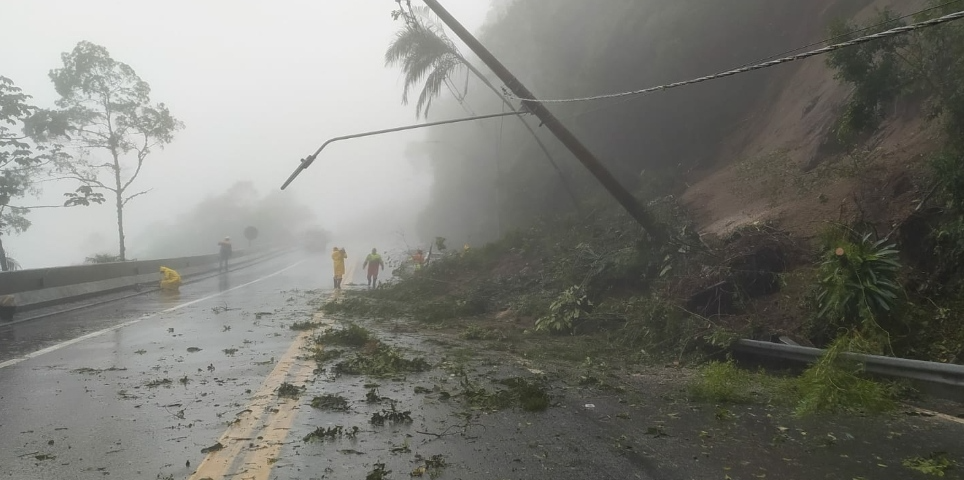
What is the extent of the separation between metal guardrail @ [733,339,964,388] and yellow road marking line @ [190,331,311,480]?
18.3 feet

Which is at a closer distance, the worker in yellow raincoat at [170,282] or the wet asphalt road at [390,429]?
the wet asphalt road at [390,429]

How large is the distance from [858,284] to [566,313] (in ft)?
16.8

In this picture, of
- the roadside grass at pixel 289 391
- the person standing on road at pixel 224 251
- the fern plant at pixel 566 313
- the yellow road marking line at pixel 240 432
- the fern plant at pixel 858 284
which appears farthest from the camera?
the person standing on road at pixel 224 251

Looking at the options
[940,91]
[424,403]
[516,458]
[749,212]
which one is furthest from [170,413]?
[749,212]

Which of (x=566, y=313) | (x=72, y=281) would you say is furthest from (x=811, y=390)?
(x=72, y=281)

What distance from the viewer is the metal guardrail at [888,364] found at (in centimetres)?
571

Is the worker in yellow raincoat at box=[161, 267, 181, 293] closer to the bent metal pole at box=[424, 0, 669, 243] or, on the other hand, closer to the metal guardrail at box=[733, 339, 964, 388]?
the bent metal pole at box=[424, 0, 669, 243]

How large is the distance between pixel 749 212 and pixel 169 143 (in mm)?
28395

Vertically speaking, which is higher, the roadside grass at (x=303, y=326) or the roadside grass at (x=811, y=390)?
the roadside grass at (x=303, y=326)

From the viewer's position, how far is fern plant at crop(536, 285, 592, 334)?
11.4 metres

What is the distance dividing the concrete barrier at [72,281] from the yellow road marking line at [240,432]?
371 inches

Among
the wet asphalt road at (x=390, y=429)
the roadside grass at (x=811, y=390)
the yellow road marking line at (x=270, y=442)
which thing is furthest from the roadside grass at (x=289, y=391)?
the roadside grass at (x=811, y=390)

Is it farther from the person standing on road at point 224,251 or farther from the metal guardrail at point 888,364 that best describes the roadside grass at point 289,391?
the person standing on road at point 224,251

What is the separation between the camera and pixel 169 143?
32.1 metres
